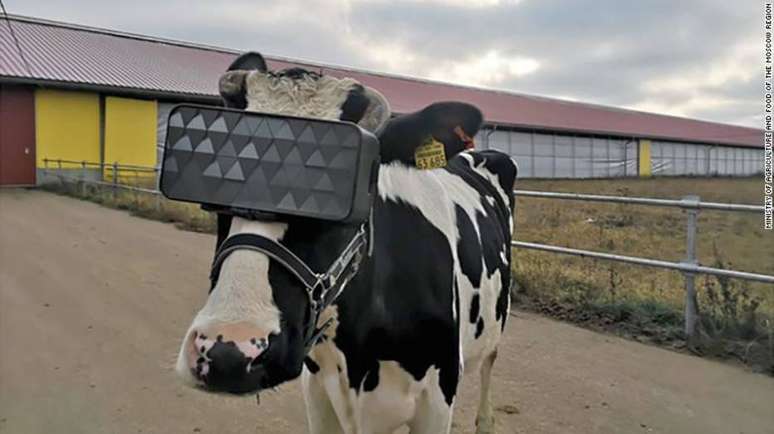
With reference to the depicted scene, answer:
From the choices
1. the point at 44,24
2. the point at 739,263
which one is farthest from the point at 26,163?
the point at 739,263

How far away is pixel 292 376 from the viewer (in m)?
1.37

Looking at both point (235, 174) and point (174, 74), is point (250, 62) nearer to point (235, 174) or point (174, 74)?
point (235, 174)

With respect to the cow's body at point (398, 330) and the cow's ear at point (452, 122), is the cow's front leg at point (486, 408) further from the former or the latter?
the cow's ear at point (452, 122)

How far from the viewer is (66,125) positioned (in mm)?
19641

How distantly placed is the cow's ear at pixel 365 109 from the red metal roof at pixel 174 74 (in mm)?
11151

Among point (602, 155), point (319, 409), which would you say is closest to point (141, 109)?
point (319, 409)

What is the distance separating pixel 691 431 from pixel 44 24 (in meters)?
27.6

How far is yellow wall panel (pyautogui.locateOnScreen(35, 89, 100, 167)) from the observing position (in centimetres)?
1923

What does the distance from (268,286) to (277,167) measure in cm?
29

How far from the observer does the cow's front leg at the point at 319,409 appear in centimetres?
218

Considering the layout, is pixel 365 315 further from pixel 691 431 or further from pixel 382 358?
pixel 691 431

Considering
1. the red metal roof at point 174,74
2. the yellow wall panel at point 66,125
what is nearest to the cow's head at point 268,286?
the red metal roof at point 174,74

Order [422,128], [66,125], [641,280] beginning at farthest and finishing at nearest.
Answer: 1. [66,125]
2. [641,280]
3. [422,128]

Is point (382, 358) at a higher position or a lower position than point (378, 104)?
lower
